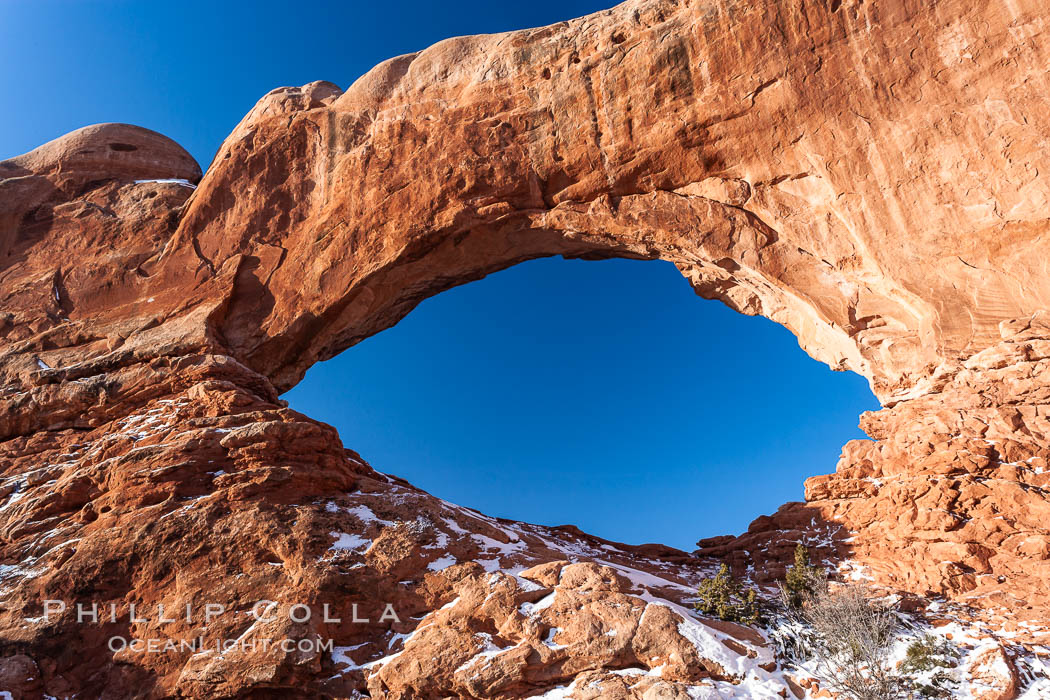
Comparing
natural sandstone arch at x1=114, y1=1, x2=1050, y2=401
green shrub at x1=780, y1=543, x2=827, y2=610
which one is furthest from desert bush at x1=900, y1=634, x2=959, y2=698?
natural sandstone arch at x1=114, y1=1, x2=1050, y2=401

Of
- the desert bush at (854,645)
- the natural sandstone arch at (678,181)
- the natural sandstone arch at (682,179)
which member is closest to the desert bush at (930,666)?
the desert bush at (854,645)

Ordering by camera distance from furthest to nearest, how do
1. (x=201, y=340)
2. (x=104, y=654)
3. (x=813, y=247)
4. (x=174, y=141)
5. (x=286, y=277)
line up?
(x=174, y=141) < (x=286, y=277) < (x=201, y=340) < (x=813, y=247) < (x=104, y=654)

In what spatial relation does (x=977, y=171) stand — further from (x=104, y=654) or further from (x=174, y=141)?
(x=174, y=141)

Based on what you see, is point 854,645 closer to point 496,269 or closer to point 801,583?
point 801,583

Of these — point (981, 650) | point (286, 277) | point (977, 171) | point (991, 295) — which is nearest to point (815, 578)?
point (981, 650)

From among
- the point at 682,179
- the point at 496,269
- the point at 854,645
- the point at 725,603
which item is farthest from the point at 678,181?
the point at 854,645

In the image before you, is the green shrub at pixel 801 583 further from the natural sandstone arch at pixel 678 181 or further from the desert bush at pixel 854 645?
the natural sandstone arch at pixel 678 181

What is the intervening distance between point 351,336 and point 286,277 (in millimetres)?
2643

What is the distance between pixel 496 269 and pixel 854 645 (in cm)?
1469

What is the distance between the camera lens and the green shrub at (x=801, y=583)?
13359 millimetres

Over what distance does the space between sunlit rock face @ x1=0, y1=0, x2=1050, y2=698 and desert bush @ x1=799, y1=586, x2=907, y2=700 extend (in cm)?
108

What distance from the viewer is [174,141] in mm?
27766

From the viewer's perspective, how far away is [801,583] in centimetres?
1381

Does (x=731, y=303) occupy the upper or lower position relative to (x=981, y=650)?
upper
